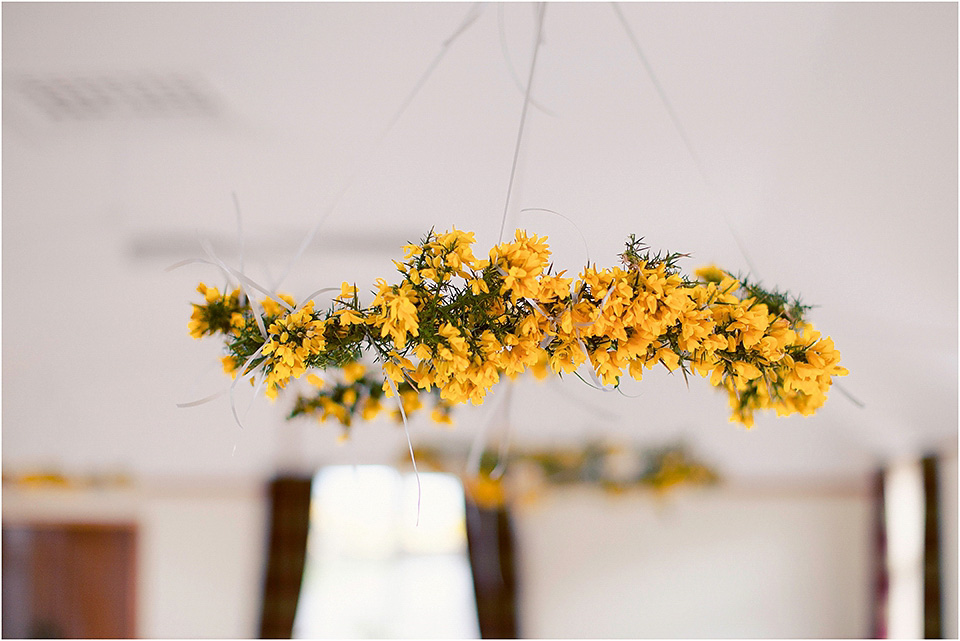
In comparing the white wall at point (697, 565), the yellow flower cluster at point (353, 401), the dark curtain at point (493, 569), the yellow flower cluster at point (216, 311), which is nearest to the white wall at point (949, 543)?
the white wall at point (697, 565)

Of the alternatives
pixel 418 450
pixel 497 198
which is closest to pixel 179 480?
pixel 418 450

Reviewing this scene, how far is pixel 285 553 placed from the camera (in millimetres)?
4504

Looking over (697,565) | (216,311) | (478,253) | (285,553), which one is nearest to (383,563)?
(285,553)

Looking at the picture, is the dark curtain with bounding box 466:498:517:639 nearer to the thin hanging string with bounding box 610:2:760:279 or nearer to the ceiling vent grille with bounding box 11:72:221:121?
the thin hanging string with bounding box 610:2:760:279

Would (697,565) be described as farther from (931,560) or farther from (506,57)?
(506,57)

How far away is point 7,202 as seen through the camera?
2498 millimetres

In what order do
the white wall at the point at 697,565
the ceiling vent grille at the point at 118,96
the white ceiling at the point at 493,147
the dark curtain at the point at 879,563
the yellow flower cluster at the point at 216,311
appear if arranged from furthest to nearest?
1. the white wall at the point at 697,565
2. the dark curtain at the point at 879,563
3. the ceiling vent grille at the point at 118,96
4. the white ceiling at the point at 493,147
5. the yellow flower cluster at the point at 216,311

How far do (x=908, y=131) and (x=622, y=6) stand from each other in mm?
809

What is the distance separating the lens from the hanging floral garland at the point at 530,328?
0.93 metres

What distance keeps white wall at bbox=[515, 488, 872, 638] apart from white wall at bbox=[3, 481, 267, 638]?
1693 millimetres

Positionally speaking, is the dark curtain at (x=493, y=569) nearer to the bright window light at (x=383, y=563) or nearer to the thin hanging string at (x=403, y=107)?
the bright window light at (x=383, y=563)

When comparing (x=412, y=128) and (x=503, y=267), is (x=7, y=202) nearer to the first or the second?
(x=412, y=128)

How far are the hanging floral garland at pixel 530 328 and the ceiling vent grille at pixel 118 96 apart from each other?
112 cm

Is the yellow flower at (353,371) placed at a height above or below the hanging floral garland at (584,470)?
above
